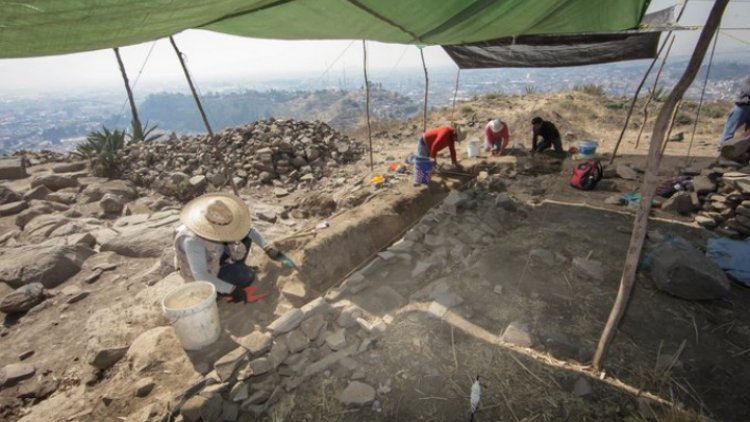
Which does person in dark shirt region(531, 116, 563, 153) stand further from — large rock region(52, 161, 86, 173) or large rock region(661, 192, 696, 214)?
large rock region(52, 161, 86, 173)

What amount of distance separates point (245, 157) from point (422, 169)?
5.28 meters

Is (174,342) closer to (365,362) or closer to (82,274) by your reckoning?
(365,362)

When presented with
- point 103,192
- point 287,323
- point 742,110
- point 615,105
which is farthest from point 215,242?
point 615,105

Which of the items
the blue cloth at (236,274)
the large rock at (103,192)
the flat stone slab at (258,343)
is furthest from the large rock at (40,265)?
the flat stone slab at (258,343)

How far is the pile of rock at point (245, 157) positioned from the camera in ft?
25.7

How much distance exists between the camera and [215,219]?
9.56 ft

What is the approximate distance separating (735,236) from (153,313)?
6628 mm

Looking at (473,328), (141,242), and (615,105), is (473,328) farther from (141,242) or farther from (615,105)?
(615,105)

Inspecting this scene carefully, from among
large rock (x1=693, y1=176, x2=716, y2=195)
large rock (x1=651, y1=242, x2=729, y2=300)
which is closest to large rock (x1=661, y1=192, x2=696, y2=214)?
large rock (x1=693, y1=176, x2=716, y2=195)

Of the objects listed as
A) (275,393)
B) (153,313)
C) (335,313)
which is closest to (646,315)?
(335,313)

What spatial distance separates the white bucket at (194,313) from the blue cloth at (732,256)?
4.71 meters

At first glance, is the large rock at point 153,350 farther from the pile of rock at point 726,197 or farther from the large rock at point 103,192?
the pile of rock at point 726,197

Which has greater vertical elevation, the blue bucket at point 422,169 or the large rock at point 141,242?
the blue bucket at point 422,169

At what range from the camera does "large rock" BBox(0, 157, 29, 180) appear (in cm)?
852
